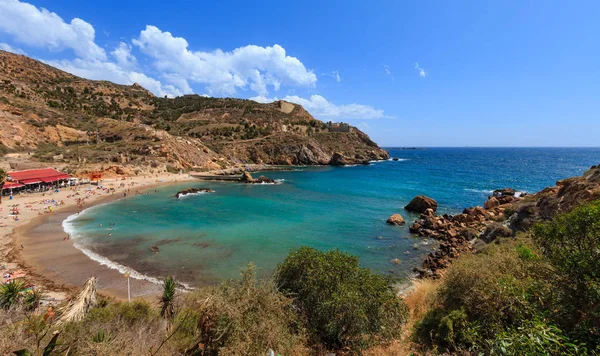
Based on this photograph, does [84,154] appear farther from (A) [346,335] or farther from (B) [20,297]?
(A) [346,335]

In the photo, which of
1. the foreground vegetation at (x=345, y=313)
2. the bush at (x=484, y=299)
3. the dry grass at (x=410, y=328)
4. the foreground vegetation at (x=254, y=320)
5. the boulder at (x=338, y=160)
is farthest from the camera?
the boulder at (x=338, y=160)

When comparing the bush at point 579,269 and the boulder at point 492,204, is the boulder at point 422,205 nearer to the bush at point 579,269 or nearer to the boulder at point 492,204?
the boulder at point 492,204

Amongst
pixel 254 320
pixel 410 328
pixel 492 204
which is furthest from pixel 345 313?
pixel 492 204

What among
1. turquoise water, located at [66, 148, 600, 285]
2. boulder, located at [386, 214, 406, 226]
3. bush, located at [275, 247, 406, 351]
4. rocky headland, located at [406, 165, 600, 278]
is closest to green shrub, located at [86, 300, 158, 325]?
bush, located at [275, 247, 406, 351]

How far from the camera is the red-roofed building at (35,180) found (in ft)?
124

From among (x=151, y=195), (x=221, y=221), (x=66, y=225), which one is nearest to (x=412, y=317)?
(x=221, y=221)

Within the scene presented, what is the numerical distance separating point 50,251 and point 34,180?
94.1ft

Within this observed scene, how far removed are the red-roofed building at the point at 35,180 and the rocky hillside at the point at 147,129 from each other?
8.41m

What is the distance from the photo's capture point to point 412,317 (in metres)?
12.0

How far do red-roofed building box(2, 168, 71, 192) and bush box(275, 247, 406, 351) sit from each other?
1846 inches

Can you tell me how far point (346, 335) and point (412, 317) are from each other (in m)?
5.33

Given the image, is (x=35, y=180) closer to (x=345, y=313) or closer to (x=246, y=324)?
(x=246, y=324)

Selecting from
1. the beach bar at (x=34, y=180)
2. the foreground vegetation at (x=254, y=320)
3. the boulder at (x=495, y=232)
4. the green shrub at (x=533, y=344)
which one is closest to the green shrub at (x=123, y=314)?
the foreground vegetation at (x=254, y=320)

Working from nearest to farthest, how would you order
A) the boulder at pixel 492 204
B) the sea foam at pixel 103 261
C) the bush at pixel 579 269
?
the bush at pixel 579 269 < the sea foam at pixel 103 261 < the boulder at pixel 492 204
